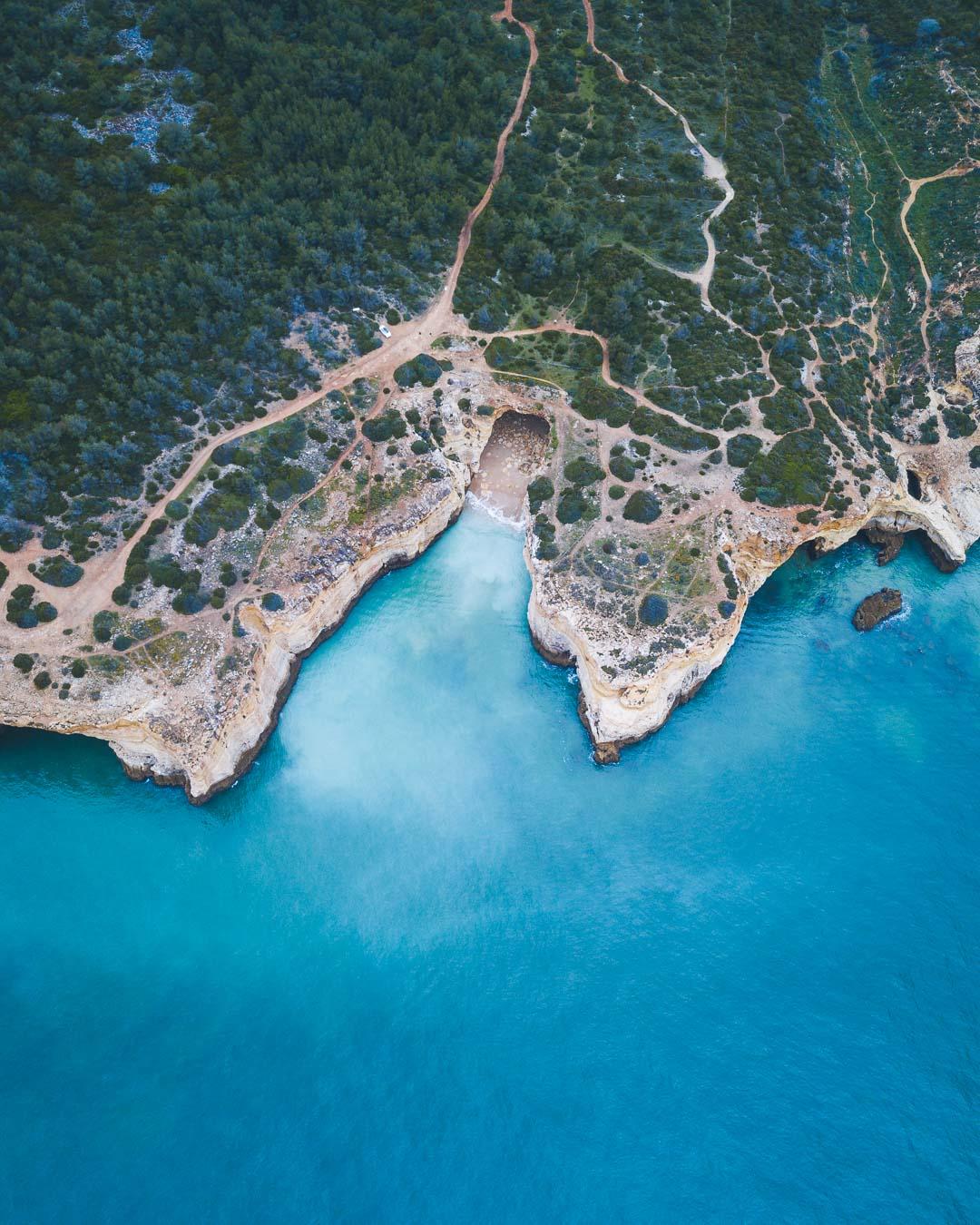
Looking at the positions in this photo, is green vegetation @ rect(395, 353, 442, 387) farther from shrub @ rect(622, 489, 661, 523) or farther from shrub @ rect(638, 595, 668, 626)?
shrub @ rect(638, 595, 668, 626)

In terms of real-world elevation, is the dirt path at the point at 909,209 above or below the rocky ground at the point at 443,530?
above

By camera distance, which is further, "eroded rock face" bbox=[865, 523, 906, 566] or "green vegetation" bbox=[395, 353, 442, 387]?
"green vegetation" bbox=[395, 353, 442, 387]

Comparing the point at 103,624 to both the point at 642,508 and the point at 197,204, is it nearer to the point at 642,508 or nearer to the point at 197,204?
the point at 197,204

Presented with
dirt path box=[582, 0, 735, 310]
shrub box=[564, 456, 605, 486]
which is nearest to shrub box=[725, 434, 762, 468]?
shrub box=[564, 456, 605, 486]

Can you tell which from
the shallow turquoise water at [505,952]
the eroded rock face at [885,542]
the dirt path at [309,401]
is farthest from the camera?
the eroded rock face at [885,542]

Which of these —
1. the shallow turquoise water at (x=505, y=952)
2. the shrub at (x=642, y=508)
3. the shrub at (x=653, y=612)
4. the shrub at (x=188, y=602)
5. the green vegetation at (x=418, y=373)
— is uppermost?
the green vegetation at (x=418, y=373)

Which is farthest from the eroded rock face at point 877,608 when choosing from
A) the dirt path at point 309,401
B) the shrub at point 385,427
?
the dirt path at point 309,401

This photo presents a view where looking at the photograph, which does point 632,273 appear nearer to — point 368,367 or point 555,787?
point 368,367

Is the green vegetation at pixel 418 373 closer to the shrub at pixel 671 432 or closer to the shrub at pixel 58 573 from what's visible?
the shrub at pixel 671 432
